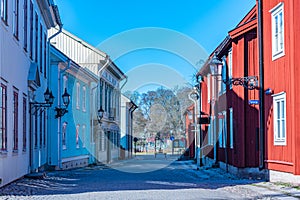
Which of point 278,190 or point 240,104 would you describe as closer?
point 278,190

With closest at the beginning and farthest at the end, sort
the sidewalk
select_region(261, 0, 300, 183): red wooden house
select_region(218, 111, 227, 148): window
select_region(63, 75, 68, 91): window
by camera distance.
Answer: the sidewalk < select_region(261, 0, 300, 183): red wooden house < select_region(218, 111, 227, 148): window < select_region(63, 75, 68, 91): window

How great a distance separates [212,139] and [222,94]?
4910mm

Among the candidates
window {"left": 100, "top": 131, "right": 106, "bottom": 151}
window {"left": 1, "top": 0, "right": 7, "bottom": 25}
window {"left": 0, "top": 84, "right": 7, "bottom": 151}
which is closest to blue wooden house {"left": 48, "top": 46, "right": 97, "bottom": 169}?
window {"left": 100, "top": 131, "right": 106, "bottom": 151}

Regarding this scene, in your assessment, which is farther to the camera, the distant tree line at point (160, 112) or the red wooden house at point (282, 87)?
the distant tree line at point (160, 112)

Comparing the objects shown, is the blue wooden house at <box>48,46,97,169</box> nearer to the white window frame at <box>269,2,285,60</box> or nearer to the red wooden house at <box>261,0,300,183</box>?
the red wooden house at <box>261,0,300,183</box>

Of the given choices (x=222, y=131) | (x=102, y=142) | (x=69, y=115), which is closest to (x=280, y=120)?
(x=222, y=131)

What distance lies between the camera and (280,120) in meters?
17.1

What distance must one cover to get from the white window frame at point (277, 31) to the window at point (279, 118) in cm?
130

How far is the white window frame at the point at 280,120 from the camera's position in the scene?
658 inches

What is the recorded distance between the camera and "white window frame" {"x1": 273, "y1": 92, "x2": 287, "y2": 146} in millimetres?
16703

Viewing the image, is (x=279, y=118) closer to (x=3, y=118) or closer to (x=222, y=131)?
(x=3, y=118)

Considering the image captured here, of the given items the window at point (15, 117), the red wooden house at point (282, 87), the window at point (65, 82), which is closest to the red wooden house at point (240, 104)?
the red wooden house at point (282, 87)

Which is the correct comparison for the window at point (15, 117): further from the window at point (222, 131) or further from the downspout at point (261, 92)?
the window at point (222, 131)

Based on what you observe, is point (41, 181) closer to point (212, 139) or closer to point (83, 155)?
point (212, 139)
